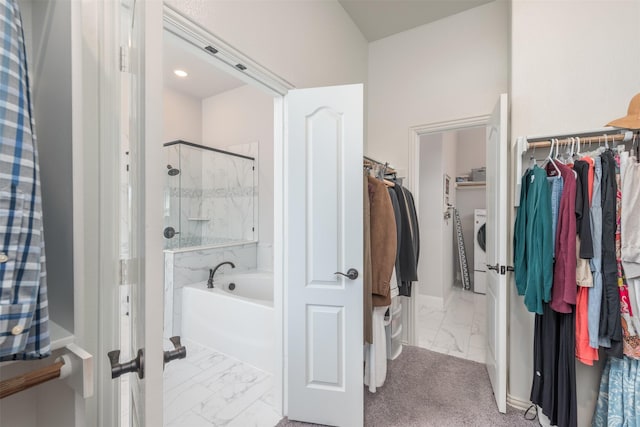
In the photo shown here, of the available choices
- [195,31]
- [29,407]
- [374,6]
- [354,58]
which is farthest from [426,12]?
[29,407]

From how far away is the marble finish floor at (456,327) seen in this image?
8.63 feet

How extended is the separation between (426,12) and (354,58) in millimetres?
768

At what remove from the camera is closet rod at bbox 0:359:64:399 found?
20.9 inches

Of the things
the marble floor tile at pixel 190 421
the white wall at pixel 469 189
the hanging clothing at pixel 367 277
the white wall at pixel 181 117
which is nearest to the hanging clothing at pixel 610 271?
the hanging clothing at pixel 367 277

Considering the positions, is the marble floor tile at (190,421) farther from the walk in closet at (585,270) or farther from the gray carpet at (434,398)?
the walk in closet at (585,270)

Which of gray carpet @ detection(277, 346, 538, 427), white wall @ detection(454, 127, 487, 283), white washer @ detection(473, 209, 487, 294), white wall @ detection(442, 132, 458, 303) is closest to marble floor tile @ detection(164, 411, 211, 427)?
gray carpet @ detection(277, 346, 538, 427)

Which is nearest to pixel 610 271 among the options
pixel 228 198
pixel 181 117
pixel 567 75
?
pixel 567 75

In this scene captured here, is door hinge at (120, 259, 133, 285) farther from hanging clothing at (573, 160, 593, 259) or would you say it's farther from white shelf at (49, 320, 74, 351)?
hanging clothing at (573, 160, 593, 259)

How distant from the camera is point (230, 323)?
2398 millimetres

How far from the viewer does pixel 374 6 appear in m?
2.43

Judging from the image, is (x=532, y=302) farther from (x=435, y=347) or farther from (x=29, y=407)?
(x=29, y=407)

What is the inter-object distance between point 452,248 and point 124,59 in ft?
16.5

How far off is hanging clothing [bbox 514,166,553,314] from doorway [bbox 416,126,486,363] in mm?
1205

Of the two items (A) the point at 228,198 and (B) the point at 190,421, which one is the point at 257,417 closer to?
(B) the point at 190,421
